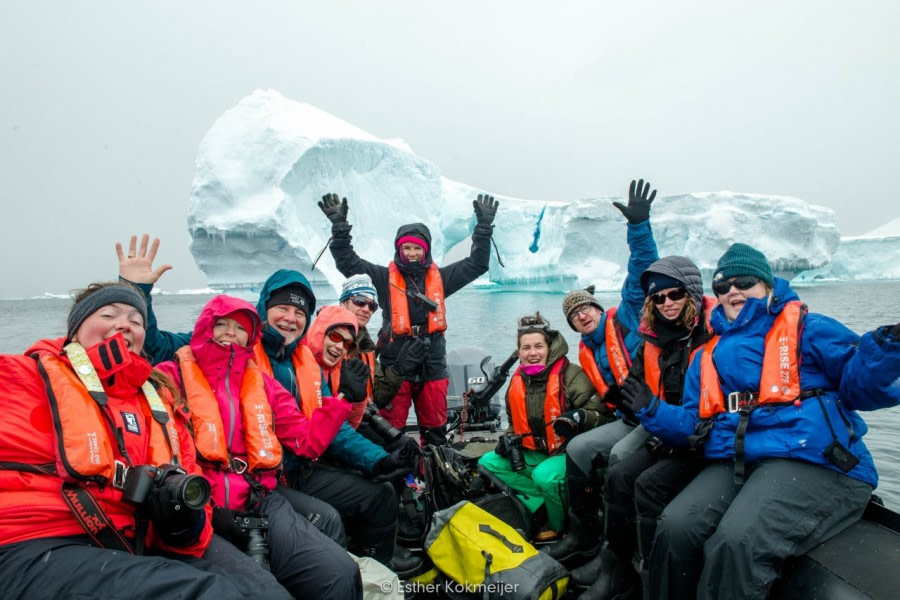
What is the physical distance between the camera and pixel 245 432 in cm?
175

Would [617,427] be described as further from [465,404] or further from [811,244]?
[811,244]

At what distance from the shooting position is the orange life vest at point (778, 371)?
163 centimetres

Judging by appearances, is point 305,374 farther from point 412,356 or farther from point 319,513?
point 412,356

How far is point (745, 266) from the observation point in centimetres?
188

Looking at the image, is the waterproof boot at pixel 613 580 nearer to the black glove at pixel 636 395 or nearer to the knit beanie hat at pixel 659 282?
the black glove at pixel 636 395

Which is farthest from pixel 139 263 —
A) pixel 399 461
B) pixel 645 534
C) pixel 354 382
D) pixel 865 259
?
pixel 865 259

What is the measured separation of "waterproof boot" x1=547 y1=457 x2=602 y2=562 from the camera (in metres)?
2.28

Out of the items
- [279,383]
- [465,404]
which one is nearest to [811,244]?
[465,404]

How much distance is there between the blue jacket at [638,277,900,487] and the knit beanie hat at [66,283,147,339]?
6.12ft

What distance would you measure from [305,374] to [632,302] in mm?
1747

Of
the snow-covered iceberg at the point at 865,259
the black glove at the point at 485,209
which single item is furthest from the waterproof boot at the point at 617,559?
the snow-covered iceberg at the point at 865,259

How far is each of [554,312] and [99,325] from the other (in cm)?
1688

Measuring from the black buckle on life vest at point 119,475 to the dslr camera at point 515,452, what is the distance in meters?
1.87

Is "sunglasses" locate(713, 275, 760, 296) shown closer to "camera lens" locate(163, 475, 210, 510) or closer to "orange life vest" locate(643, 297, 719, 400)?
"orange life vest" locate(643, 297, 719, 400)
